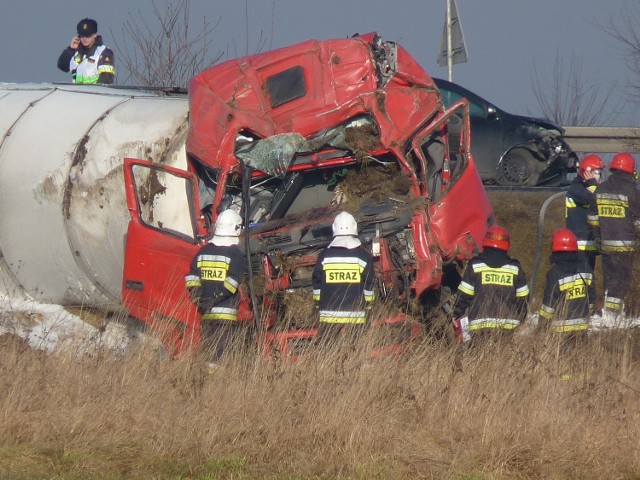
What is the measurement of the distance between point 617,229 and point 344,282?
11.0 ft

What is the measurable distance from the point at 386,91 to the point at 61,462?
14.3 ft

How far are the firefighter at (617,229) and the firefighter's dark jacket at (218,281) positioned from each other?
11.6 feet

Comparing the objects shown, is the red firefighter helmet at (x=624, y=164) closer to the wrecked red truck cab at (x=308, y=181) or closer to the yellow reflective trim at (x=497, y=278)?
the wrecked red truck cab at (x=308, y=181)

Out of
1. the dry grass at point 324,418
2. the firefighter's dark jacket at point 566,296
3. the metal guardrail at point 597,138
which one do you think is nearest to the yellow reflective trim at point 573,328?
the firefighter's dark jacket at point 566,296

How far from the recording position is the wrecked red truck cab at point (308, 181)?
9.01 meters

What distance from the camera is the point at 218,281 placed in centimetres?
862

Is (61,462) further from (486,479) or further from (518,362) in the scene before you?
(518,362)

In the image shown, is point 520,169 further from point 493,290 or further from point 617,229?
point 493,290

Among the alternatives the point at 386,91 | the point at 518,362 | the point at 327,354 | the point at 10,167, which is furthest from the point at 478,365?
the point at 10,167

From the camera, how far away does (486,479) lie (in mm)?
6199

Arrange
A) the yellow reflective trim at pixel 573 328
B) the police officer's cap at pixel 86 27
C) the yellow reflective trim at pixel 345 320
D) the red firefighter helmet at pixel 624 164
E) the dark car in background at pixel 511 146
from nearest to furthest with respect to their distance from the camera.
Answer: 1. the yellow reflective trim at pixel 345 320
2. the yellow reflective trim at pixel 573 328
3. the red firefighter helmet at pixel 624 164
4. the police officer's cap at pixel 86 27
5. the dark car in background at pixel 511 146

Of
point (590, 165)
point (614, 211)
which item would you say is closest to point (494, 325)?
point (614, 211)

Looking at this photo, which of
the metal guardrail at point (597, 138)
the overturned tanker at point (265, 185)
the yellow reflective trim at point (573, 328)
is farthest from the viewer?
the metal guardrail at point (597, 138)

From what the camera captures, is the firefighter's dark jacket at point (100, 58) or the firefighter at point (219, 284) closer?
the firefighter at point (219, 284)
